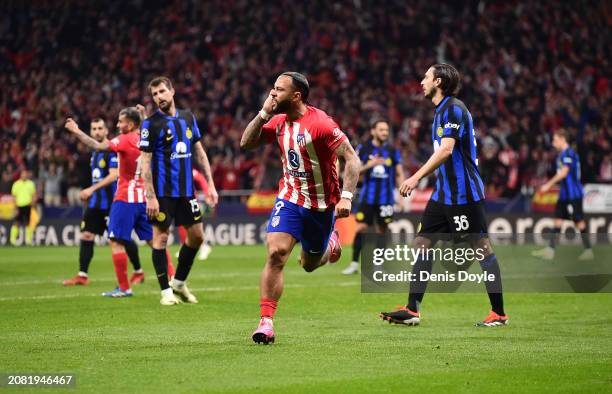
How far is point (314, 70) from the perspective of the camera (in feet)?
110

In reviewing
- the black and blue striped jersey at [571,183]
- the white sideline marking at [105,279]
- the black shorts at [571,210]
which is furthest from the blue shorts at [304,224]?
the black shorts at [571,210]

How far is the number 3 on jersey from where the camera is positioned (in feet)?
30.5

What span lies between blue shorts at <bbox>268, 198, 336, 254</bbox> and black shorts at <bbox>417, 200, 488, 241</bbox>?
1450 millimetres

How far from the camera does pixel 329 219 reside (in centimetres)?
823

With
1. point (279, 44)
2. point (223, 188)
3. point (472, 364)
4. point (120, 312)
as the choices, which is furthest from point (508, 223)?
point (472, 364)

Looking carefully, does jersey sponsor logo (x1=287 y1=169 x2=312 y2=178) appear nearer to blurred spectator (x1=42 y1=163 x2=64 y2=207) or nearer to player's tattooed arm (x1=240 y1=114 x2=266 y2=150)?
player's tattooed arm (x1=240 y1=114 x2=266 y2=150)

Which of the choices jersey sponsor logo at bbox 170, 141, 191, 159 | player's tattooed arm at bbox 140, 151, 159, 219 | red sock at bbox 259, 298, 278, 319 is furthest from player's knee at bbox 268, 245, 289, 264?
jersey sponsor logo at bbox 170, 141, 191, 159

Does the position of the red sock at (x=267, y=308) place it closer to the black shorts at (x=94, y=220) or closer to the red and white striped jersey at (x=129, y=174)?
the red and white striped jersey at (x=129, y=174)

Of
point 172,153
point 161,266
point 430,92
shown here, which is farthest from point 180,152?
point 430,92

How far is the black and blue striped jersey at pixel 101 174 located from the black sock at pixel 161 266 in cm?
293

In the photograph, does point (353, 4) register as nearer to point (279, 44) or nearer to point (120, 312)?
point (279, 44)

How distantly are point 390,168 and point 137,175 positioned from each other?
5.51 metres

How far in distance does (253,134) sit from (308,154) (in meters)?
0.47

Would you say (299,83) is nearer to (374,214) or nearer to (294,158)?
(294,158)
